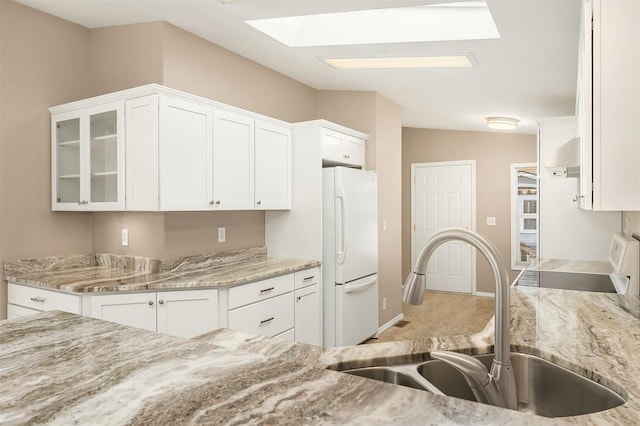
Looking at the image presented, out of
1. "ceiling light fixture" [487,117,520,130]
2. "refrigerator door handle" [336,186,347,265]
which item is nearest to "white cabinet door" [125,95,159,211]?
"refrigerator door handle" [336,186,347,265]

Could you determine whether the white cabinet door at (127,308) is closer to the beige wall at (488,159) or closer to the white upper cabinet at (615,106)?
the white upper cabinet at (615,106)

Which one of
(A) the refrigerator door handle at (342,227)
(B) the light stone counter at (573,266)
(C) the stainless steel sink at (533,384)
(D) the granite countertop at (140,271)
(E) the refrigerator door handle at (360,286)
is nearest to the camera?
(C) the stainless steel sink at (533,384)

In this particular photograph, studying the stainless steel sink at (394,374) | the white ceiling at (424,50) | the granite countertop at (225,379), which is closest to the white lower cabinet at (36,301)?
the granite countertop at (225,379)

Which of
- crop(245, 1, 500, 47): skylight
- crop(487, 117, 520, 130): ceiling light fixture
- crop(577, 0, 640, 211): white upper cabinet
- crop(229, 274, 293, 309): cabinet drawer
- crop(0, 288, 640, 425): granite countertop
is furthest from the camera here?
crop(487, 117, 520, 130): ceiling light fixture

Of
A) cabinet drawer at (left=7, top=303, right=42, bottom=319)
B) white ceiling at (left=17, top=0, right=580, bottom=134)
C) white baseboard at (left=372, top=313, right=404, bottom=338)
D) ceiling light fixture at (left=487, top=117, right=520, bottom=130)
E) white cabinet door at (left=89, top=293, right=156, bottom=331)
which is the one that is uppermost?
white ceiling at (left=17, top=0, right=580, bottom=134)

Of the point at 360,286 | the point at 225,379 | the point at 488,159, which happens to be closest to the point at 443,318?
the point at 360,286

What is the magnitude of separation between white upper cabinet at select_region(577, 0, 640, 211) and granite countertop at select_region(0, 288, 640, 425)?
1.65ft

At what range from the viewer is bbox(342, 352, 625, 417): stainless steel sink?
1.18 metres

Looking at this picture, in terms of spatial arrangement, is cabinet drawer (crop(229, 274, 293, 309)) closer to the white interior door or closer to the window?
the white interior door

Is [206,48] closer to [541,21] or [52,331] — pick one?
[541,21]

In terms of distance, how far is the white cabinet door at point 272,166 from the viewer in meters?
3.52

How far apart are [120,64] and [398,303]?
12.4 feet

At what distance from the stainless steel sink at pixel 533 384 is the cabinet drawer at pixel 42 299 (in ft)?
6.55

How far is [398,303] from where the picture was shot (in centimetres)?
521
